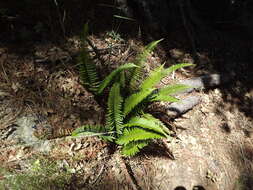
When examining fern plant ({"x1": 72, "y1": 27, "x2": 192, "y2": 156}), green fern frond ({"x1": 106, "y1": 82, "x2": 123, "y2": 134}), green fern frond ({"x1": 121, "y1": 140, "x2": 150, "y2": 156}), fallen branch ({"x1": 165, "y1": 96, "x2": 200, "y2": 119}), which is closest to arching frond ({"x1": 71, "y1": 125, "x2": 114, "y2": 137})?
fern plant ({"x1": 72, "y1": 27, "x2": 192, "y2": 156})

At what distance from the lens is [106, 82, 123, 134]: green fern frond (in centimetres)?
254

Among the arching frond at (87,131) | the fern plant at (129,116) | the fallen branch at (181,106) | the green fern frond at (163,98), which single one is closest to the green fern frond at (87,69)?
the fern plant at (129,116)

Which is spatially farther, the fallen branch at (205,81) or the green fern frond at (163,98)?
the fallen branch at (205,81)

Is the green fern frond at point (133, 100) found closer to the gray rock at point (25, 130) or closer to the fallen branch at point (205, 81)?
the gray rock at point (25, 130)

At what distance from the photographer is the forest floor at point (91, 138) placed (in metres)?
2.46

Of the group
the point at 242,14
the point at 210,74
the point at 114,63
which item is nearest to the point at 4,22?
the point at 114,63

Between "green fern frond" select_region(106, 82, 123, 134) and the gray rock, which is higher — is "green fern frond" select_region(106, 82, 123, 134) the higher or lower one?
the higher one

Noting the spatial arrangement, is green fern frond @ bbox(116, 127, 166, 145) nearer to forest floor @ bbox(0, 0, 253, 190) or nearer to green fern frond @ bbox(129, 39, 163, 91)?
forest floor @ bbox(0, 0, 253, 190)

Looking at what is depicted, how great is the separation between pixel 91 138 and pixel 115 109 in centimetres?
52

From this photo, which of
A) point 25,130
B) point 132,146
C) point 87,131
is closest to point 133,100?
point 132,146

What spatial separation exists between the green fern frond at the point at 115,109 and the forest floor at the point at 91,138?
0.79 ft

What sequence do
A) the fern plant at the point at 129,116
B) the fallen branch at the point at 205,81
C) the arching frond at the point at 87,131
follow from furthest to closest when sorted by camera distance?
the fallen branch at the point at 205,81, the fern plant at the point at 129,116, the arching frond at the point at 87,131

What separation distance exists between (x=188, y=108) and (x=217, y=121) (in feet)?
2.05

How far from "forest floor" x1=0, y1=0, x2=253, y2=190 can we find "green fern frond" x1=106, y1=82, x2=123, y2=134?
0.24 metres
